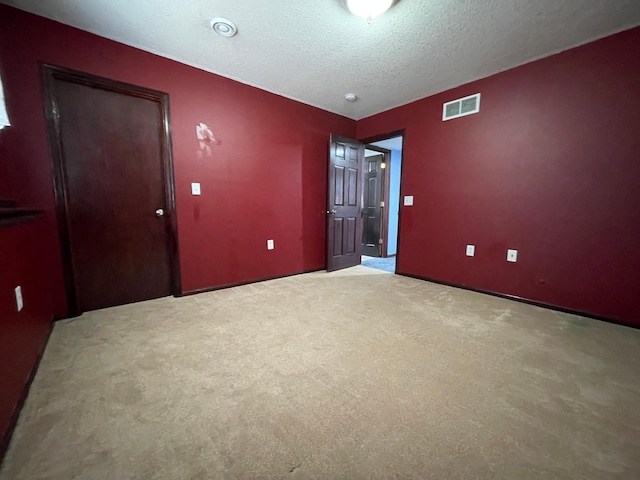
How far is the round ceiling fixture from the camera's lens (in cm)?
189

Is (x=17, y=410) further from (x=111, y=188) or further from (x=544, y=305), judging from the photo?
(x=544, y=305)

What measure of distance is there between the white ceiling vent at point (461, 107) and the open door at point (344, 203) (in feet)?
4.20

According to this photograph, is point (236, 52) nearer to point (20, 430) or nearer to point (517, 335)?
point (20, 430)

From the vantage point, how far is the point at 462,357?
1.57 metres

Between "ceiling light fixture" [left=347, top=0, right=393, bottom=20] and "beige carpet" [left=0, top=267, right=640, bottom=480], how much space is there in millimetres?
2321

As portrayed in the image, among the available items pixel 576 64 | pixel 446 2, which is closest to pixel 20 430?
pixel 446 2

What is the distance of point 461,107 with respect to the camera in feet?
9.27

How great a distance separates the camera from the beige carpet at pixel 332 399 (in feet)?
3.00

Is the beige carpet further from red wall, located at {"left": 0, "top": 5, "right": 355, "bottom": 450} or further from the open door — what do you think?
the open door

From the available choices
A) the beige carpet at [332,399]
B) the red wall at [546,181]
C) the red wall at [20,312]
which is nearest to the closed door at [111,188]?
the red wall at [20,312]

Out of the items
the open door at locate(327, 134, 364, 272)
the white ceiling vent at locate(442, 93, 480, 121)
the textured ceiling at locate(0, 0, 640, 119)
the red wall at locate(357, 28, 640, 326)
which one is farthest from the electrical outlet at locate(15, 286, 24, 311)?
the white ceiling vent at locate(442, 93, 480, 121)

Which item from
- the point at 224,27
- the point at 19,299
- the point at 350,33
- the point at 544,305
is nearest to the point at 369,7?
the point at 350,33

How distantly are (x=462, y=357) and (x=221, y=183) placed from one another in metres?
2.75

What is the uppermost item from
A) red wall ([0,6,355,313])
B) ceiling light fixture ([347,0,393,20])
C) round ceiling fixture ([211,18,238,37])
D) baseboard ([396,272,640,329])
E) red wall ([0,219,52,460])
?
round ceiling fixture ([211,18,238,37])
